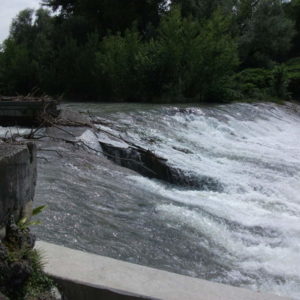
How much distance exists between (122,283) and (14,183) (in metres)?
0.87

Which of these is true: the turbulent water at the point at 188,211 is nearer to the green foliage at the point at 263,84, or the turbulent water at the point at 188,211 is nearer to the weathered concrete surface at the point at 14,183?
the weathered concrete surface at the point at 14,183

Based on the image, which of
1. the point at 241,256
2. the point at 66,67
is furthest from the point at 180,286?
the point at 66,67

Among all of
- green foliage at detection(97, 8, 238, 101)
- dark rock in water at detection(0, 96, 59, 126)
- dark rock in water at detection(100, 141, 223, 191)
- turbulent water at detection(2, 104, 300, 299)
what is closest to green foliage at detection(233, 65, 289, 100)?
green foliage at detection(97, 8, 238, 101)

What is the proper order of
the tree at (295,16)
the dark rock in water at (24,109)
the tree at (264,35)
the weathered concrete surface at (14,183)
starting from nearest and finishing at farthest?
the weathered concrete surface at (14,183)
the dark rock in water at (24,109)
the tree at (264,35)
the tree at (295,16)

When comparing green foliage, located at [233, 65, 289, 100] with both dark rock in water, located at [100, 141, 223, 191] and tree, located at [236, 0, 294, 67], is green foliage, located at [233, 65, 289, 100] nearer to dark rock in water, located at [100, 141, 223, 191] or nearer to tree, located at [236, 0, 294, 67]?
tree, located at [236, 0, 294, 67]

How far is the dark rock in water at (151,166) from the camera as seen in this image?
790 cm

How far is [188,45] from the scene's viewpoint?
64.4 ft

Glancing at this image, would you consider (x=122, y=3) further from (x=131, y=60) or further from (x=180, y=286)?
(x=180, y=286)

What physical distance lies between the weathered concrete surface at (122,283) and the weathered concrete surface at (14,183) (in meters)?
0.36

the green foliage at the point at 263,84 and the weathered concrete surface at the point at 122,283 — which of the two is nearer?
the weathered concrete surface at the point at 122,283

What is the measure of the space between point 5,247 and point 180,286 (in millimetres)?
1043

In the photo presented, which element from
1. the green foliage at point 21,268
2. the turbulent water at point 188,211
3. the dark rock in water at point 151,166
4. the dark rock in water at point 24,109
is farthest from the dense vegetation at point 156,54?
the green foliage at point 21,268

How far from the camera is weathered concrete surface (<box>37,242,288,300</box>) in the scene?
2959mm

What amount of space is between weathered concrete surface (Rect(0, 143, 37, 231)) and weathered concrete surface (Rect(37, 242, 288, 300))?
0.36m
